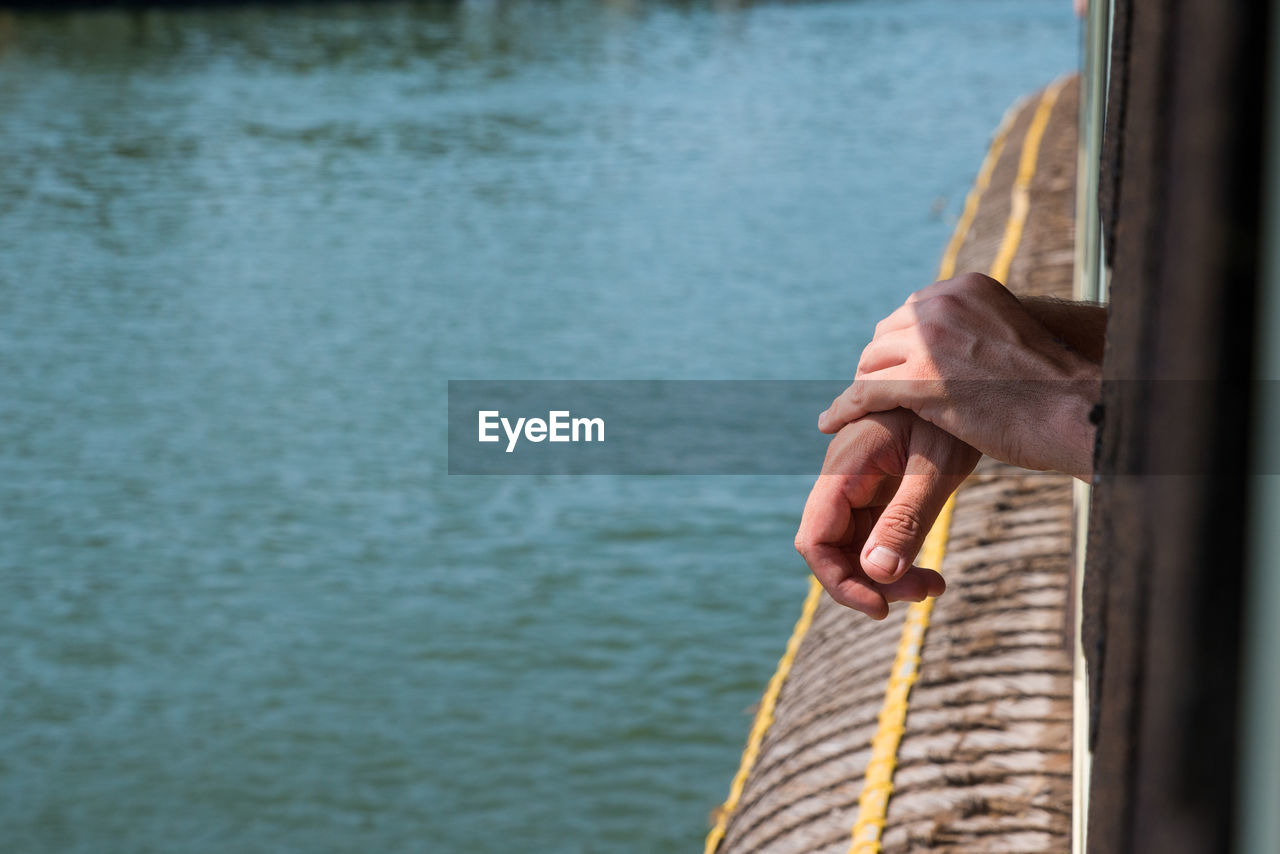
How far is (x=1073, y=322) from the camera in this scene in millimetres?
1159

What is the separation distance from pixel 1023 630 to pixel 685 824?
69.2 inches

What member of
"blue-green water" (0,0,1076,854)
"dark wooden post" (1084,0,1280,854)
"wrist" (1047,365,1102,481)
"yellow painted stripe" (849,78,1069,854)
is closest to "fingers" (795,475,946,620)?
"wrist" (1047,365,1102,481)

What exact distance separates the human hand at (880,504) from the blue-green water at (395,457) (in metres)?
3.46

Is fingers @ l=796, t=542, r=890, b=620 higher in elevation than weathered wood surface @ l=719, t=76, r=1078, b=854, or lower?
higher

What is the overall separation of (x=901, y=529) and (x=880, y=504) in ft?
0.26

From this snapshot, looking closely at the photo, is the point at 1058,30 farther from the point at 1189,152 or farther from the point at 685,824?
the point at 1189,152

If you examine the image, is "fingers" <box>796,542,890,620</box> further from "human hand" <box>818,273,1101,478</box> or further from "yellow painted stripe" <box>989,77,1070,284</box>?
"yellow painted stripe" <box>989,77,1070,284</box>

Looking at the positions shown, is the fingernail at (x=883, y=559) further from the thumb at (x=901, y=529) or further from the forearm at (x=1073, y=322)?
the forearm at (x=1073, y=322)

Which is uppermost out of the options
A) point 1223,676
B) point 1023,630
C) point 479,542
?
point 1223,676

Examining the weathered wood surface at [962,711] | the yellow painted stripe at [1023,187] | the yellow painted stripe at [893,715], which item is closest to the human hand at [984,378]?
the yellow painted stripe at [893,715]

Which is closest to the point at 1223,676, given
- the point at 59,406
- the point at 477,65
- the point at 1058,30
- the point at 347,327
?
the point at 59,406

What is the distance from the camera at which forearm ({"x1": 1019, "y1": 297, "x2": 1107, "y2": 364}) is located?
45.6 inches

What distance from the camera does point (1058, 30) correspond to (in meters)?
25.0

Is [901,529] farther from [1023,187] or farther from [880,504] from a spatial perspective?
[1023,187]
